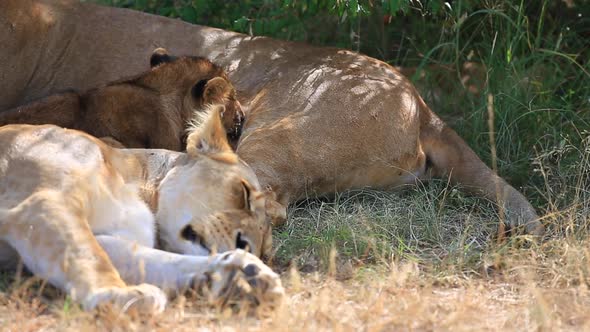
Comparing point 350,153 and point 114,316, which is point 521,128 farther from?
point 114,316

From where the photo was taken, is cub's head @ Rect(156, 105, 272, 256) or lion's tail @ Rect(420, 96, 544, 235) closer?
cub's head @ Rect(156, 105, 272, 256)

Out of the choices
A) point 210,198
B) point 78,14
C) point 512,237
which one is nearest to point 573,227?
point 512,237

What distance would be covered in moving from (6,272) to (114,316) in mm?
778

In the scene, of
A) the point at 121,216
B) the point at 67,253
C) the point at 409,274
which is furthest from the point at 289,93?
the point at 67,253

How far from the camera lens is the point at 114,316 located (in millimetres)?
2979

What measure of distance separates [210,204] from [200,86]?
1.45 m

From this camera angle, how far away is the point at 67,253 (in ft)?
10.4

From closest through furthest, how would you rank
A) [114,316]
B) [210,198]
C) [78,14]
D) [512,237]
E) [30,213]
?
[114,316] → [30,213] → [210,198] → [512,237] → [78,14]

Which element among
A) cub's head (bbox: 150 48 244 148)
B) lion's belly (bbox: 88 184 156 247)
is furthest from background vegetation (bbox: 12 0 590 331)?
cub's head (bbox: 150 48 244 148)

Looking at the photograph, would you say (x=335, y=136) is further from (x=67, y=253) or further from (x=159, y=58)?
(x=67, y=253)

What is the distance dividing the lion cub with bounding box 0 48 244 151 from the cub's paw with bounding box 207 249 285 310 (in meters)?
1.58

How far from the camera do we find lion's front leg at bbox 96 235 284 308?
3.19 m

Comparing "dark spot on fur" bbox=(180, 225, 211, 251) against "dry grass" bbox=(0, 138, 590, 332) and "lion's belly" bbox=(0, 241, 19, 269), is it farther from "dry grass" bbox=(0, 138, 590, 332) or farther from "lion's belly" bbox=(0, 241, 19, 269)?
"lion's belly" bbox=(0, 241, 19, 269)

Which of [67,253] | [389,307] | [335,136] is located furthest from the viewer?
[335,136]
